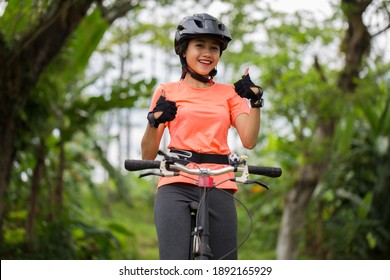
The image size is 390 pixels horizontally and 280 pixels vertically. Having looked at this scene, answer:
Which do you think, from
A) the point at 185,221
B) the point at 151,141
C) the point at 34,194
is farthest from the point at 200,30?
the point at 34,194

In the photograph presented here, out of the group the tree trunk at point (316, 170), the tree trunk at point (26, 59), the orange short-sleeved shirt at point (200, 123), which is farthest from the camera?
the tree trunk at point (316, 170)

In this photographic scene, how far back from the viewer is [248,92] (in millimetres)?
3449

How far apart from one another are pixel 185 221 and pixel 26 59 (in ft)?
15.1

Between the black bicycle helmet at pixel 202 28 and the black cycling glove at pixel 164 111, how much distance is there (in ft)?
1.24

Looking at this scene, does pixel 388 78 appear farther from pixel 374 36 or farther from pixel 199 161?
pixel 199 161

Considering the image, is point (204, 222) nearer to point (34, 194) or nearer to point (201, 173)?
point (201, 173)

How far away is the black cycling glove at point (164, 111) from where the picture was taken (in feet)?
11.0

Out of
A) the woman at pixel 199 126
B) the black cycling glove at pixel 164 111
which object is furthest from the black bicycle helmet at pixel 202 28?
the black cycling glove at pixel 164 111

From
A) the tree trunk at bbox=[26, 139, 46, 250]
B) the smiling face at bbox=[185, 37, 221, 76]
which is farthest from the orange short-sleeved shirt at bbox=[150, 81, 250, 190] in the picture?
the tree trunk at bbox=[26, 139, 46, 250]

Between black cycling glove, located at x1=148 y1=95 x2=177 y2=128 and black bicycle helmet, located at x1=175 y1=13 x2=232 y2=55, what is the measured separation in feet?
1.24

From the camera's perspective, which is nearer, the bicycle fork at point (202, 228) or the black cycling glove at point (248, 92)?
the bicycle fork at point (202, 228)

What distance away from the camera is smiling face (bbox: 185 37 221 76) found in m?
3.62

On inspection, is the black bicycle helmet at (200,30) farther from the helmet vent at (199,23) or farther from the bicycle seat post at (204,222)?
the bicycle seat post at (204,222)

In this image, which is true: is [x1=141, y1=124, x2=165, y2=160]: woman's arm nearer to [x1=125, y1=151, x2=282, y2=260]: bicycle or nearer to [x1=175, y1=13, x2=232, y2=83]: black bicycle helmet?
[x1=125, y1=151, x2=282, y2=260]: bicycle
